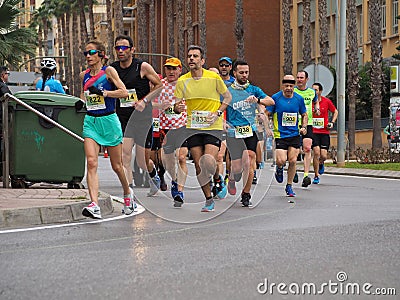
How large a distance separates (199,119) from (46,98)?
367cm

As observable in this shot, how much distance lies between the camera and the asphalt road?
6.55 meters

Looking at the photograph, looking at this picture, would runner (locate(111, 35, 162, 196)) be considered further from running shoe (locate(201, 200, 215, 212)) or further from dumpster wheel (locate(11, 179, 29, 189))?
dumpster wheel (locate(11, 179, 29, 189))

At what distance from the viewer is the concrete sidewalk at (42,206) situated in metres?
10.9

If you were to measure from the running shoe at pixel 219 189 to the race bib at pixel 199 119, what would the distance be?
221 centimetres

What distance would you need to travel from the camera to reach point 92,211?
11211 millimetres

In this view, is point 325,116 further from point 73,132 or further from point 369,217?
point 369,217

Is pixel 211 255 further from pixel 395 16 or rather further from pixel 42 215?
pixel 395 16

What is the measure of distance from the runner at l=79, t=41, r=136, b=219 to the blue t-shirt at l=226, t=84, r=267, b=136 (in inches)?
80.8

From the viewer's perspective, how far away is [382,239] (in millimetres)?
9133

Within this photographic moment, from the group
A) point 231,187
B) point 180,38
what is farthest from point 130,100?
point 180,38

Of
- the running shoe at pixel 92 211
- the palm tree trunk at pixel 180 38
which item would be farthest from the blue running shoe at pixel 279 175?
the palm tree trunk at pixel 180 38

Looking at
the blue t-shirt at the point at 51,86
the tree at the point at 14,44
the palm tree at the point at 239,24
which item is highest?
the palm tree at the point at 239,24

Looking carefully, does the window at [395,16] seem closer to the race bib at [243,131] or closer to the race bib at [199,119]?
the race bib at [243,131]

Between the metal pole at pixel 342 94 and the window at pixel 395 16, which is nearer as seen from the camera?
the metal pole at pixel 342 94
